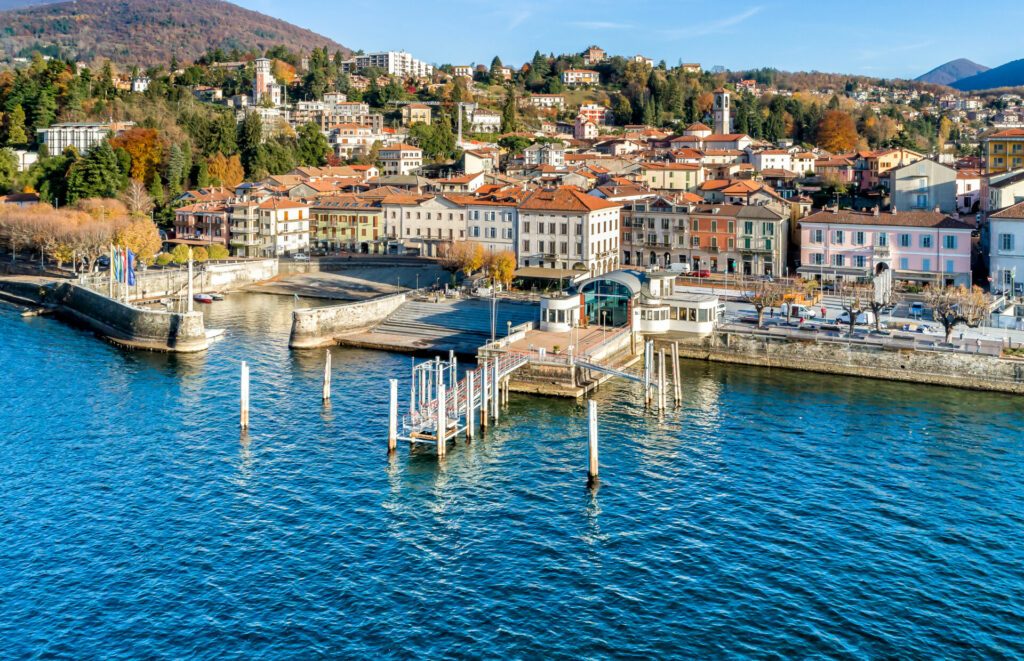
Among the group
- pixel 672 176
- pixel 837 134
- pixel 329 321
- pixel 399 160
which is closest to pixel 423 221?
pixel 329 321

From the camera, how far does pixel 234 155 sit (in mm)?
108625

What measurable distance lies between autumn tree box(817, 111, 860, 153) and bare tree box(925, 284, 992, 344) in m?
91.0

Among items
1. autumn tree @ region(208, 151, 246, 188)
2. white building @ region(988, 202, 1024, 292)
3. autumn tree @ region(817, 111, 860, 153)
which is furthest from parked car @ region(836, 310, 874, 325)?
autumn tree @ region(817, 111, 860, 153)

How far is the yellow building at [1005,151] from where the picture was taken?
273ft

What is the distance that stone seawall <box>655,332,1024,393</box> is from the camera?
43.0 metres

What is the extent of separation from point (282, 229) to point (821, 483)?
2377 inches

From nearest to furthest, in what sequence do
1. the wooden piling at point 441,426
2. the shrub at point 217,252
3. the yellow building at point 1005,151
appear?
1. the wooden piling at point 441,426
2. the shrub at point 217,252
3. the yellow building at point 1005,151

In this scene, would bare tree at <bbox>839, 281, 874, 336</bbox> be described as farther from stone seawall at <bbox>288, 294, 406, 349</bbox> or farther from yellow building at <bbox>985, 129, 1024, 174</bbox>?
yellow building at <bbox>985, 129, 1024, 174</bbox>

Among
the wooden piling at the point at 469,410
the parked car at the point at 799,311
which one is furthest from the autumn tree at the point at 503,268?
the wooden piling at the point at 469,410

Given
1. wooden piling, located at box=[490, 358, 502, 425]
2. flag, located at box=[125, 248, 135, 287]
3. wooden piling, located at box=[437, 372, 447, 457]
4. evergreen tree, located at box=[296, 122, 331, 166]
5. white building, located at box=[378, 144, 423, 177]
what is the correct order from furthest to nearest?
white building, located at box=[378, 144, 423, 177] < evergreen tree, located at box=[296, 122, 331, 166] < flag, located at box=[125, 248, 135, 287] < wooden piling, located at box=[490, 358, 502, 425] < wooden piling, located at box=[437, 372, 447, 457]

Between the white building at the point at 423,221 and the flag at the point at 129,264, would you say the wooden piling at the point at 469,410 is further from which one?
the white building at the point at 423,221

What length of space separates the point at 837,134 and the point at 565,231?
85.1 metres

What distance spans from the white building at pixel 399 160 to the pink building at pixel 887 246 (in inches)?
2547

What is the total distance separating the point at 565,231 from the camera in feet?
218
